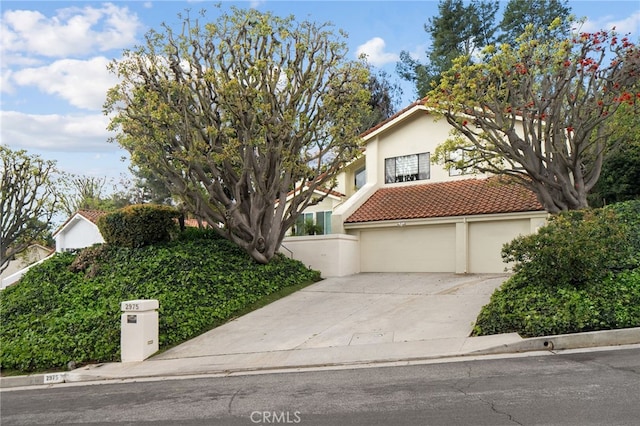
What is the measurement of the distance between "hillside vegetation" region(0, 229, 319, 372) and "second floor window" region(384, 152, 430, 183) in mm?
6620

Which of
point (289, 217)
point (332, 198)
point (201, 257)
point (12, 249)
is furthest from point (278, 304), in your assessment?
point (12, 249)

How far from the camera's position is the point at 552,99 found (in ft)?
45.8

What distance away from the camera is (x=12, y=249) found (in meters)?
26.0

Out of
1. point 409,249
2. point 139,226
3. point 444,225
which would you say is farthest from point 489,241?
point 139,226

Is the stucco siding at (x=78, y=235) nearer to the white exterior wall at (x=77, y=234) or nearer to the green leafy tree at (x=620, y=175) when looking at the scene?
the white exterior wall at (x=77, y=234)

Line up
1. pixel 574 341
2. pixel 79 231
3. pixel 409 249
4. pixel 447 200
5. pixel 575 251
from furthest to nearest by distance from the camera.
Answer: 1. pixel 79 231
2. pixel 409 249
3. pixel 447 200
4. pixel 575 251
5. pixel 574 341

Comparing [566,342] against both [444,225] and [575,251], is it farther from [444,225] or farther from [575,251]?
[444,225]

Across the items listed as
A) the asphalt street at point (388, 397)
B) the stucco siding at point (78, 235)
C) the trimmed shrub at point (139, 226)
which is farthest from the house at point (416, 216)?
the stucco siding at point (78, 235)

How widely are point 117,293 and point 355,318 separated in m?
6.63

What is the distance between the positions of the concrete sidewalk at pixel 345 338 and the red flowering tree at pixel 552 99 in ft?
11.6

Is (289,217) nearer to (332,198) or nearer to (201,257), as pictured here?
(201,257)

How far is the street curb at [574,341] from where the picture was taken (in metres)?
8.80

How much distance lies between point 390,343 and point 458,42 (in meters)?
31.3

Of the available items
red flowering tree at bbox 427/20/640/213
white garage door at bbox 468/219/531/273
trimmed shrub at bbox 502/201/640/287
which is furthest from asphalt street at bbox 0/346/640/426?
white garage door at bbox 468/219/531/273
